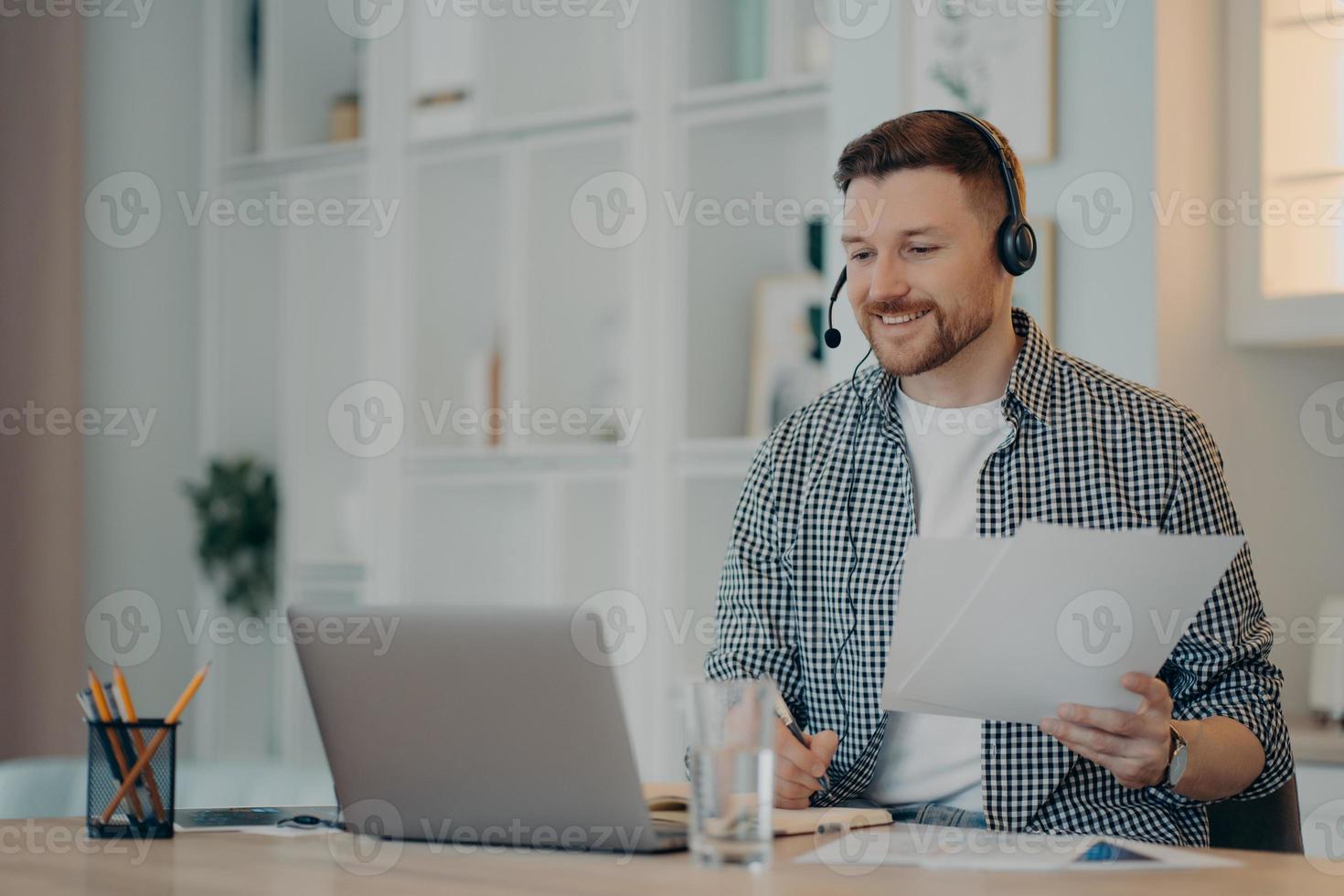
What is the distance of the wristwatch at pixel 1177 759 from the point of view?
151cm

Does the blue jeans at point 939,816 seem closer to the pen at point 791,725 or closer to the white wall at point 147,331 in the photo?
the pen at point 791,725

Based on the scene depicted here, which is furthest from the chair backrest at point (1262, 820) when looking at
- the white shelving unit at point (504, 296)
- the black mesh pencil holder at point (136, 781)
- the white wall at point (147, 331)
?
the white wall at point (147, 331)

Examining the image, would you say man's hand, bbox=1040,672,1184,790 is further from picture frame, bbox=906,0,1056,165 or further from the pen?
picture frame, bbox=906,0,1056,165

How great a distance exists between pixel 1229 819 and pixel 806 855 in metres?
0.63

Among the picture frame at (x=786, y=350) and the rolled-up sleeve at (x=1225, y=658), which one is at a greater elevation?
the picture frame at (x=786, y=350)

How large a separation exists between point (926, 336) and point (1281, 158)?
105 cm

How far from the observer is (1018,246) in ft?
5.91

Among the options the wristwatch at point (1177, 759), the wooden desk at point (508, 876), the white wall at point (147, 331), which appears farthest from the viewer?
the white wall at point (147, 331)

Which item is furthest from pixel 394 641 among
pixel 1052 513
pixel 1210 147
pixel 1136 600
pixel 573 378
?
pixel 573 378

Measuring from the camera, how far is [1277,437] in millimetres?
2586

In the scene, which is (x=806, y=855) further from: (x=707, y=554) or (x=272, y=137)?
(x=272, y=137)

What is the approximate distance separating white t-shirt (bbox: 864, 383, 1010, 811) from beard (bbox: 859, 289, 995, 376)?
0.08 metres

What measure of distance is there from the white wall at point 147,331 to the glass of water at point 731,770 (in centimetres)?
328

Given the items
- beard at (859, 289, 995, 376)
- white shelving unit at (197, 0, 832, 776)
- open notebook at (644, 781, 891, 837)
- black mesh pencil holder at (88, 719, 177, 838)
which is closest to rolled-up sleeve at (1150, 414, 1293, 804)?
beard at (859, 289, 995, 376)
